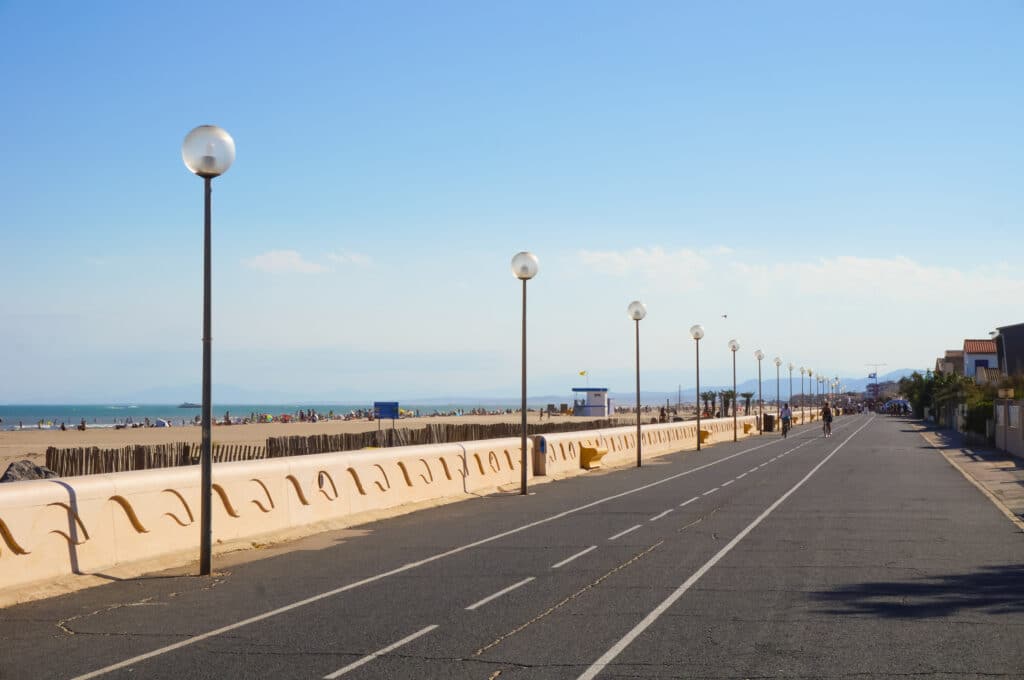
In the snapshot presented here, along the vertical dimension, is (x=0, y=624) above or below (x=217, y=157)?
below

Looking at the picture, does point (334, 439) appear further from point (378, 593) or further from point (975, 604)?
point (975, 604)

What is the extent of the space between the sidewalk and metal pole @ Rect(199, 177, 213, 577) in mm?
12773

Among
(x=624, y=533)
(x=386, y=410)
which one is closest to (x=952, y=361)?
(x=386, y=410)

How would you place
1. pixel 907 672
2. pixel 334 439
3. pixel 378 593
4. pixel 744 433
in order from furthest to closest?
1. pixel 744 433
2. pixel 334 439
3. pixel 378 593
4. pixel 907 672

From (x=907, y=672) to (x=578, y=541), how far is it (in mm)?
8571

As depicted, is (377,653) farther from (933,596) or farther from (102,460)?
(102,460)

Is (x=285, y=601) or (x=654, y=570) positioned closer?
(x=285, y=601)

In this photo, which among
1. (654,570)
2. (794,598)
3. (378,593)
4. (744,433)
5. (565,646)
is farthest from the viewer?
(744,433)

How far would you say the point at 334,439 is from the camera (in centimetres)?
2770

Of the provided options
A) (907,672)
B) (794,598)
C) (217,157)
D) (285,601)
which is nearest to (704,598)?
(794,598)

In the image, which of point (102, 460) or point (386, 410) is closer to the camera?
point (102, 460)

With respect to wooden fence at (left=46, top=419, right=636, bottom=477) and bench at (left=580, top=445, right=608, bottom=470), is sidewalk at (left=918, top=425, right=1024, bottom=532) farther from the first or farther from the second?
wooden fence at (left=46, top=419, right=636, bottom=477)

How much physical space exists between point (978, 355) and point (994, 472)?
8908cm

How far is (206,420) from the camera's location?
1340 centimetres
